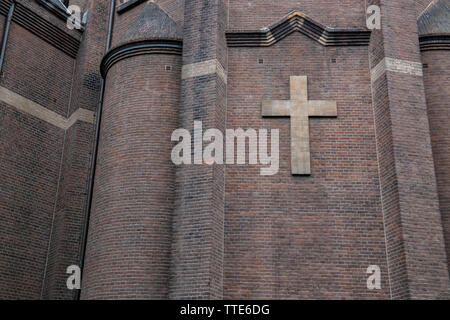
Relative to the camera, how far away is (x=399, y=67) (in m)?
10.7

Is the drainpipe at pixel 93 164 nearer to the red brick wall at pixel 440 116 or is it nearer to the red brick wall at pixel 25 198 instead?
the red brick wall at pixel 25 198

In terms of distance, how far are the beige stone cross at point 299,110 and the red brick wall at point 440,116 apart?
213 centimetres

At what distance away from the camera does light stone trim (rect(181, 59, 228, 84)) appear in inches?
429

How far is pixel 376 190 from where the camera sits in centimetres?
1026

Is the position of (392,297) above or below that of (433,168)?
below

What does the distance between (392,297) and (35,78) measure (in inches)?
372

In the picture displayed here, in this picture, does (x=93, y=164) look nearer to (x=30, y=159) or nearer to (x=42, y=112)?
(x=30, y=159)

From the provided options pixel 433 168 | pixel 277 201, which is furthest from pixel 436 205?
pixel 277 201

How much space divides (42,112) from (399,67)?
820 cm

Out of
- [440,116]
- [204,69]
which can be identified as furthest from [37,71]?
[440,116]

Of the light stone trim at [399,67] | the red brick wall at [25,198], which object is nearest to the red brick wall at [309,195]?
the light stone trim at [399,67]

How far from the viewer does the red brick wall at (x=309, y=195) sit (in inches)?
384

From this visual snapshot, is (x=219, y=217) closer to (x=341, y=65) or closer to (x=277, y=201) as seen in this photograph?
(x=277, y=201)

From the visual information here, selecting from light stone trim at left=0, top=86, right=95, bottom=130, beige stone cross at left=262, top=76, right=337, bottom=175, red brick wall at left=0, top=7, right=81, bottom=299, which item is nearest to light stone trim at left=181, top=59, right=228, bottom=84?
beige stone cross at left=262, top=76, right=337, bottom=175
